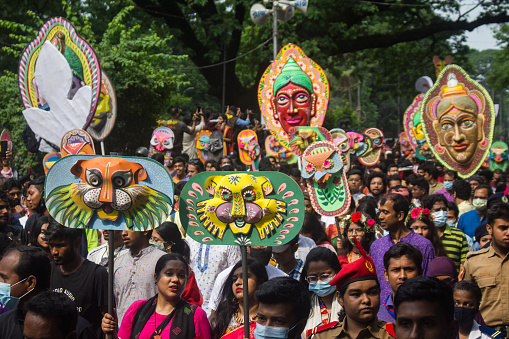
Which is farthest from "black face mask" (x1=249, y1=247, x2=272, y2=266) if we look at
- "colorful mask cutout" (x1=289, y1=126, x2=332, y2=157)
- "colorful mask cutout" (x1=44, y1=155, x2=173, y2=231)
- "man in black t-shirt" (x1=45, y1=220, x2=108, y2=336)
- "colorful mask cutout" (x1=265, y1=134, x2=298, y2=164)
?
"colorful mask cutout" (x1=265, y1=134, x2=298, y2=164)

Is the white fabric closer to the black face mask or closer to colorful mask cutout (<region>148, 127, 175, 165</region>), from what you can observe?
the black face mask

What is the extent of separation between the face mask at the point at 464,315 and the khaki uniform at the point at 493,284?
27.5 inches

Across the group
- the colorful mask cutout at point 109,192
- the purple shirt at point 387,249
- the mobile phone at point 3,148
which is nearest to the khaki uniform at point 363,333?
the purple shirt at point 387,249

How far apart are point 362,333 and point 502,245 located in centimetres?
195

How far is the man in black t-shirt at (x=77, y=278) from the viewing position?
169 inches

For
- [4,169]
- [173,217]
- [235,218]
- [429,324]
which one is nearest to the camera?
[429,324]

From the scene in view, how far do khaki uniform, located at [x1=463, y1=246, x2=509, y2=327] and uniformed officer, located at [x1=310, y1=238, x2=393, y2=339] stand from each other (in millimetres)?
1620

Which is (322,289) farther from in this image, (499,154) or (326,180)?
(499,154)

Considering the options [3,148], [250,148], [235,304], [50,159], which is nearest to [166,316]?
[235,304]

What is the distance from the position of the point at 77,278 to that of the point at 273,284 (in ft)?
4.92

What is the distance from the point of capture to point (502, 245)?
4.68m

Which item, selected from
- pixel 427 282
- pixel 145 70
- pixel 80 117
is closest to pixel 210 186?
pixel 427 282

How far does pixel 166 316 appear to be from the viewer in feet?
13.0

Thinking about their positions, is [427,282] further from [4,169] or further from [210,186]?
[4,169]
